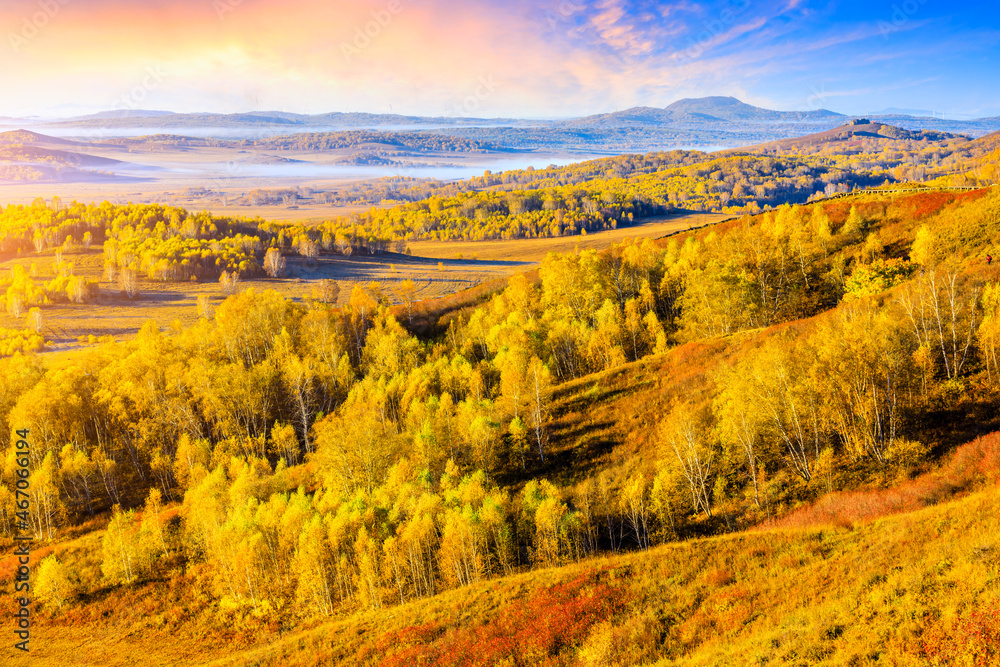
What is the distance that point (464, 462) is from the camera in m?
48.2

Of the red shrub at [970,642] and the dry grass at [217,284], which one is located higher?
the dry grass at [217,284]

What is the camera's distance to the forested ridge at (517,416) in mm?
36969

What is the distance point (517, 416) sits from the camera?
5097 cm

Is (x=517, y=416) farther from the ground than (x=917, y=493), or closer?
farther from the ground

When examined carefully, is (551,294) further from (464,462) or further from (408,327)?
(464,462)

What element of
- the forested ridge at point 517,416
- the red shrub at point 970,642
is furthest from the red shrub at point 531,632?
the red shrub at point 970,642

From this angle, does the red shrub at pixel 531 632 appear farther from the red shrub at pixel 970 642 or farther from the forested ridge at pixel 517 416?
the red shrub at pixel 970 642

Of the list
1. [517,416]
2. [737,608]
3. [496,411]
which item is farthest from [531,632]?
[496,411]

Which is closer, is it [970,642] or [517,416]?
[970,642]

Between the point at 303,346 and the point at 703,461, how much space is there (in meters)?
64.0

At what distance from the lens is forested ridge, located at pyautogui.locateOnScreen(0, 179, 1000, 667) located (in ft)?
121

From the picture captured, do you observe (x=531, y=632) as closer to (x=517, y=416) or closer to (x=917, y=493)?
(x=917, y=493)

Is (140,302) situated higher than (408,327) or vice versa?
(140,302)

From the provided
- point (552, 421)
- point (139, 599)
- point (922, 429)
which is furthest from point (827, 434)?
point (139, 599)
